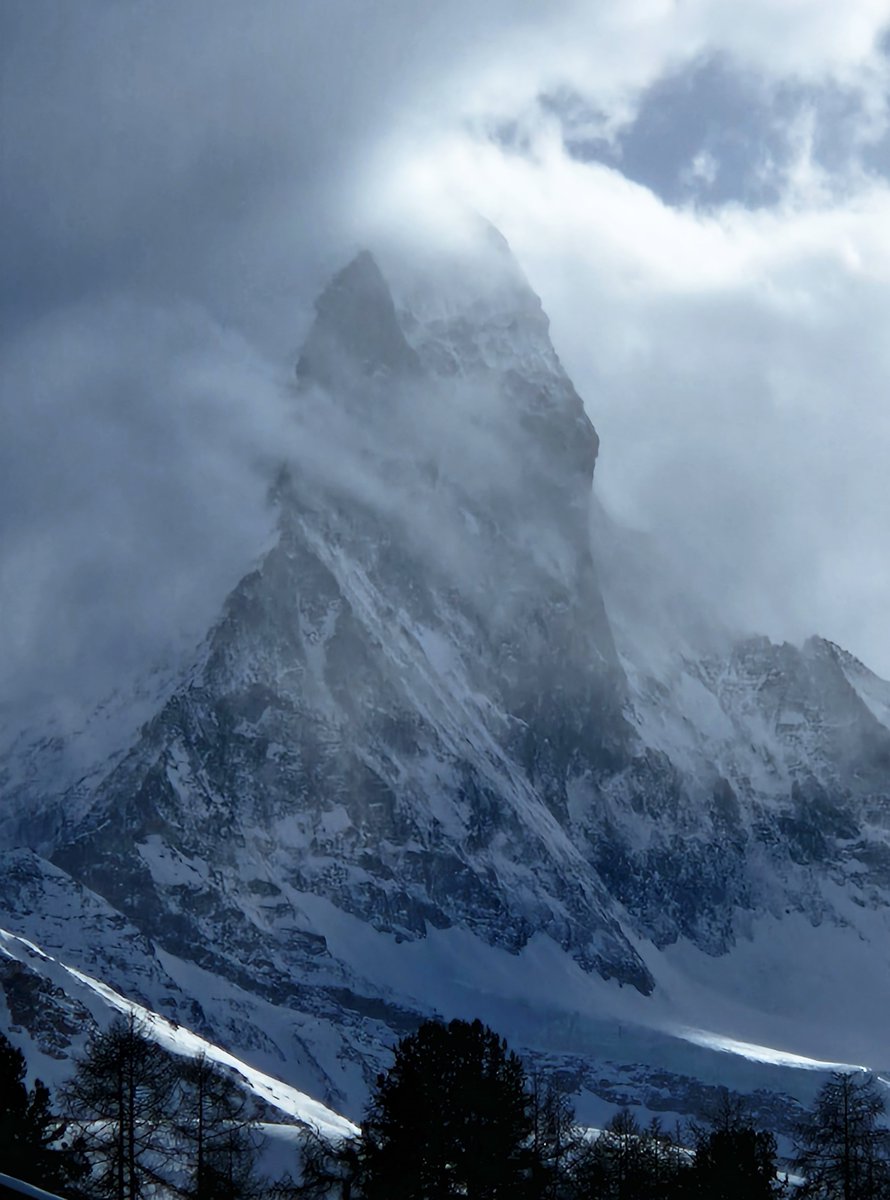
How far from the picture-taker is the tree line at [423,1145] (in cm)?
6556

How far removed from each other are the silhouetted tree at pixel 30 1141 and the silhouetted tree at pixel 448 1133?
10.8 meters

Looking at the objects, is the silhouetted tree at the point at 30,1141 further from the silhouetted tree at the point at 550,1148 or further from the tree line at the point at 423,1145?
the silhouetted tree at the point at 550,1148

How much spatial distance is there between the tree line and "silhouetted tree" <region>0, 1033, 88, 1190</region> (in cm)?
8

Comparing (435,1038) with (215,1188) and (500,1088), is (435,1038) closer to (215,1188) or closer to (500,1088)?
(500,1088)

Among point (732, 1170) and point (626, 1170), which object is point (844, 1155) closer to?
point (732, 1170)

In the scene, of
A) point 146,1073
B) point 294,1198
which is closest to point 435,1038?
point 294,1198

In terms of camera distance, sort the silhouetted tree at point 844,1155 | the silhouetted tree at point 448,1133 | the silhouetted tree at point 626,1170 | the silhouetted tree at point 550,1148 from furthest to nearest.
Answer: the silhouetted tree at point 626,1170
the silhouetted tree at point 550,1148
the silhouetted tree at point 448,1133
the silhouetted tree at point 844,1155

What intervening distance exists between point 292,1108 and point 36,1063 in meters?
29.4

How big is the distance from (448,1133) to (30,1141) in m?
14.8

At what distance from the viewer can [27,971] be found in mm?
199750

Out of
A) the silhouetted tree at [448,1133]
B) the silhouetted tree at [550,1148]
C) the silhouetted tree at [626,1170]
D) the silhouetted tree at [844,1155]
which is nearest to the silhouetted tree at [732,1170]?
the silhouetted tree at [626,1170]

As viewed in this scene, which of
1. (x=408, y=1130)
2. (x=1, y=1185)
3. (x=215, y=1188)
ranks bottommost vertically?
(x=1, y=1185)

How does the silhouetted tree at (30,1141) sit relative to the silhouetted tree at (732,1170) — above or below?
below

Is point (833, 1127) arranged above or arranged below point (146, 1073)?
above
